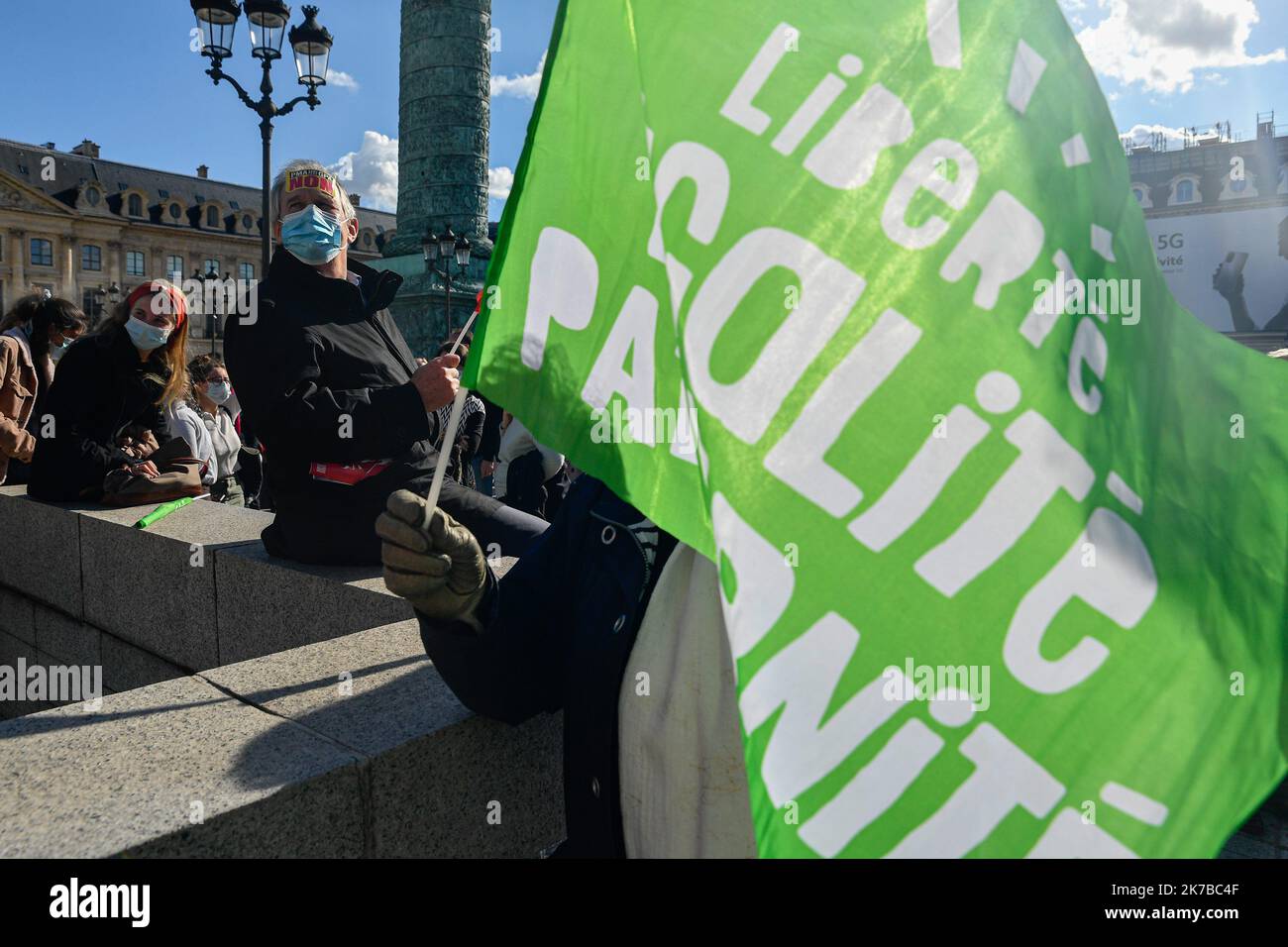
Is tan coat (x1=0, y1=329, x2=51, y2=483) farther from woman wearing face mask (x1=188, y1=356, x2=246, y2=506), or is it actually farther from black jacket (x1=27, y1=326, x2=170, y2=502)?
woman wearing face mask (x1=188, y1=356, x2=246, y2=506)

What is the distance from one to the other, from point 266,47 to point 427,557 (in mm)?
10500

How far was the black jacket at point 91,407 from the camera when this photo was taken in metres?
4.80

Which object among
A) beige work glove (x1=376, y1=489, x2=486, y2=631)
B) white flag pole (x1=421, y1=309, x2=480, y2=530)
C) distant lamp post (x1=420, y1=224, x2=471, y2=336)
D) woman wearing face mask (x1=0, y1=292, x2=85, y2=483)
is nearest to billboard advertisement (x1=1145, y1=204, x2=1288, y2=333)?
distant lamp post (x1=420, y1=224, x2=471, y2=336)

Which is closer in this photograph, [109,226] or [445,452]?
[445,452]

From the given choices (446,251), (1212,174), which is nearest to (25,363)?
(446,251)

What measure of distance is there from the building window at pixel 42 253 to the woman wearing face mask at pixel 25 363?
68.6 m

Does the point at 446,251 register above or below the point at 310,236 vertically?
above

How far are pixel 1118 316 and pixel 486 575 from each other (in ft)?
3.19

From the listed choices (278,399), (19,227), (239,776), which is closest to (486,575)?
(239,776)

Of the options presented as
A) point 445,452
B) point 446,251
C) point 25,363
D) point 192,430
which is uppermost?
point 446,251

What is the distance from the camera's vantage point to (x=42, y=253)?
64375 mm

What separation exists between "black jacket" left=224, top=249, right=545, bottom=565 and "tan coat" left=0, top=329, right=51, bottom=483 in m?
3.24

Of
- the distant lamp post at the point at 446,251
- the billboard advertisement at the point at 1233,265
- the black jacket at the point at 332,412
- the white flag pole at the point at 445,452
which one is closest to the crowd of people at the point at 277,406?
the black jacket at the point at 332,412

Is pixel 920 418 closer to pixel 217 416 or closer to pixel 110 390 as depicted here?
pixel 110 390
